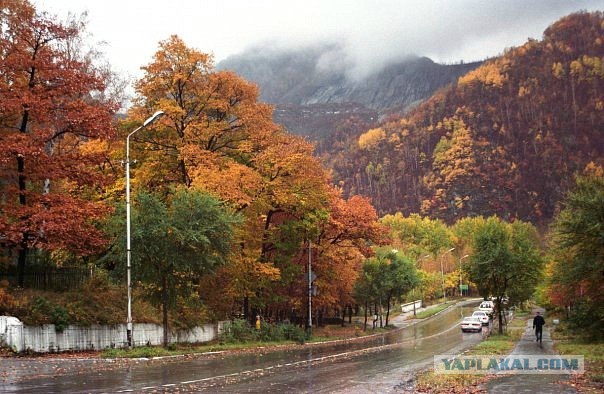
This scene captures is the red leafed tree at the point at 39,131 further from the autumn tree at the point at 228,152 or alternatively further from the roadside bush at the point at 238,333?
the roadside bush at the point at 238,333

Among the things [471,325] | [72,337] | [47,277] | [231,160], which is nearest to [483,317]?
[471,325]

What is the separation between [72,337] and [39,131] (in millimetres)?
8354

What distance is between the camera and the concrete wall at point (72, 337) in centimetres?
2334

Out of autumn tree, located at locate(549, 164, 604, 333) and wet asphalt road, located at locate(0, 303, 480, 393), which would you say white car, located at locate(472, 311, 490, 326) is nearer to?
autumn tree, located at locate(549, 164, 604, 333)

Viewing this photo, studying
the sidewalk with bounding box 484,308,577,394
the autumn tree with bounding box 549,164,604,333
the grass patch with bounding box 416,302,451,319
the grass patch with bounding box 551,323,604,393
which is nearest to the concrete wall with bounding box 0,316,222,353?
the sidewalk with bounding box 484,308,577,394

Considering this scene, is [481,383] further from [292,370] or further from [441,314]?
[441,314]

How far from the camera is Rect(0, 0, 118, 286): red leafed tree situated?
25375mm

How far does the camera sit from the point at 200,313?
3556 cm

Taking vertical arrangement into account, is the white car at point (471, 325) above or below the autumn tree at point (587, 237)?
below

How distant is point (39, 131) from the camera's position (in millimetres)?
26609

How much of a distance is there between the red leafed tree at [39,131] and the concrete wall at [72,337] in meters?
3.19

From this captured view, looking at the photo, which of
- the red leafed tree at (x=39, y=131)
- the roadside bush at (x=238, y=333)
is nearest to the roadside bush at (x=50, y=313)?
the red leafed tree at (x=39, y=131)

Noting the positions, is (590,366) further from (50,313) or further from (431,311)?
(431,311)

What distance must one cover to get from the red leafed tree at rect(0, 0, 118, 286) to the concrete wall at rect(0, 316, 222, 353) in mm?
3190
